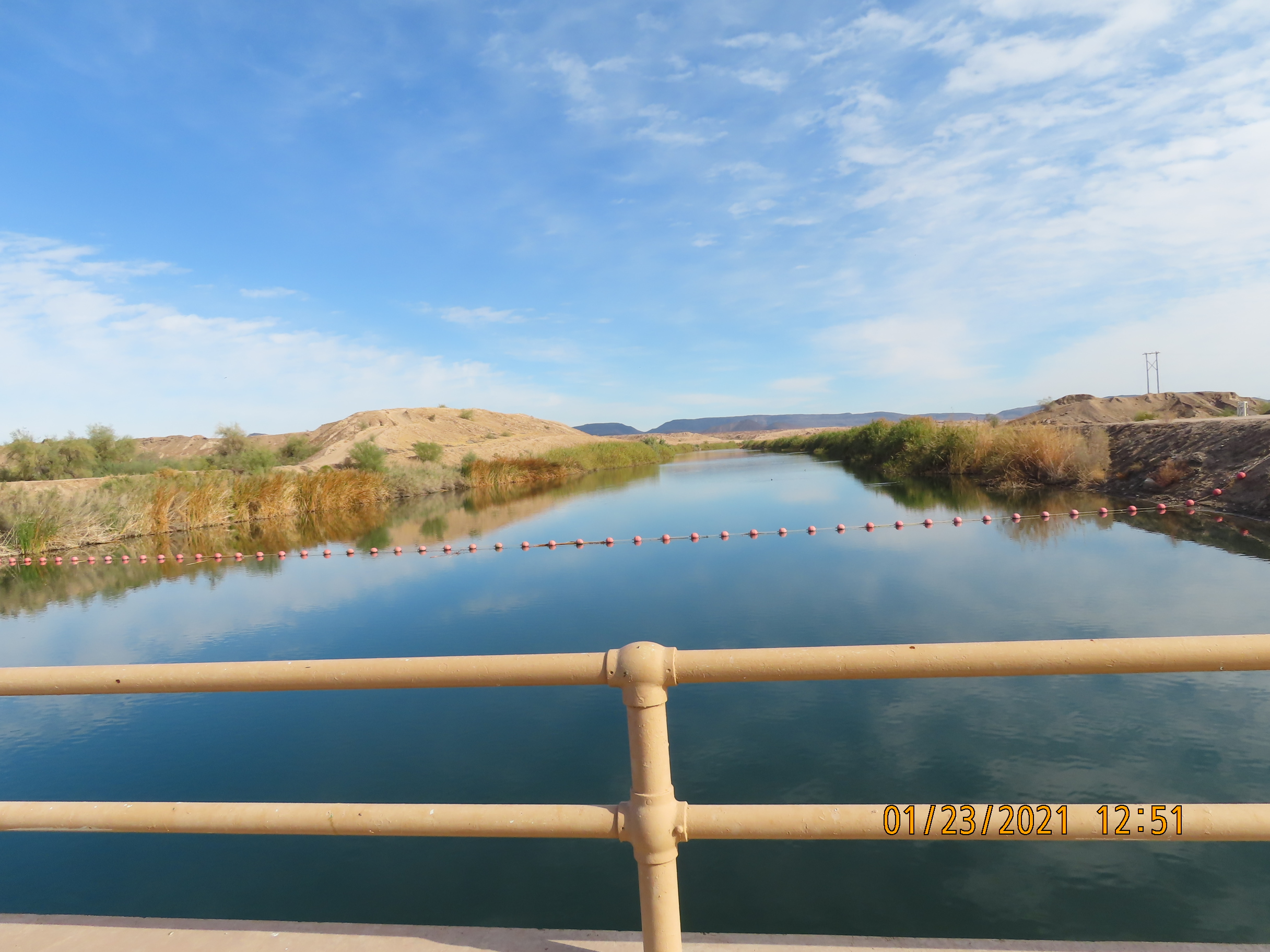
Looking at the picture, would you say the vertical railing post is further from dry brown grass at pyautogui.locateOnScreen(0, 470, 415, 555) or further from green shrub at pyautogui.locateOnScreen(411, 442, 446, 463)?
green shrub at pyautogui.locateOnScreen(411, 442, 446, 463)

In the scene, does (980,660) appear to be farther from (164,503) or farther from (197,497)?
(197,497)

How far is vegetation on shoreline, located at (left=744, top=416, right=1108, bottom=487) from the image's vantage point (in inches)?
695

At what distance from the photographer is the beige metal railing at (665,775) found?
5.01 feet

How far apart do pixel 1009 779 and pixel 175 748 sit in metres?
5.58

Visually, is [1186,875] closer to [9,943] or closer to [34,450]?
[9,943]

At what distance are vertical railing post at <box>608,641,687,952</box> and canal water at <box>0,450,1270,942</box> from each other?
173cm

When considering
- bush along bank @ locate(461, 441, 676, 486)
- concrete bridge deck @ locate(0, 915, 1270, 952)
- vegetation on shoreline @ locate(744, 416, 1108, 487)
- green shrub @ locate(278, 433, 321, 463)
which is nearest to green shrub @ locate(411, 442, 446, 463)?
bush along bank @ locate(461, 441, 676, 486)

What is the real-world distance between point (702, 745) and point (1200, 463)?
14728mm

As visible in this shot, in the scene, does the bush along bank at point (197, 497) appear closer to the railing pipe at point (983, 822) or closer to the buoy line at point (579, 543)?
the buoy line at point (579, 543)

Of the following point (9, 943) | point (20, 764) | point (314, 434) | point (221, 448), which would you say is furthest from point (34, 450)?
point (314, 434)

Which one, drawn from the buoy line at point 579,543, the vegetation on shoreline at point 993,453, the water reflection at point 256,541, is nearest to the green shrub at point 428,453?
the water reflection at point 256,541

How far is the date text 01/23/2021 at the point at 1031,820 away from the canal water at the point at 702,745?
1691 mm

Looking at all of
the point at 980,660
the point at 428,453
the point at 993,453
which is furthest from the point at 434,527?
the point at 428,453

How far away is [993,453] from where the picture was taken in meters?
20.8
